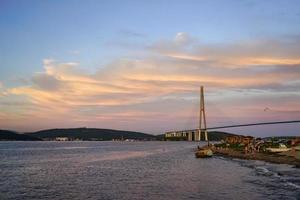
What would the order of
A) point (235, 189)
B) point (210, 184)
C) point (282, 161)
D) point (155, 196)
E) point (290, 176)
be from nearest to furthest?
point (155, 196) < point (235, 189) < point (210, 184) < point (290, 176) < point (282, 161)

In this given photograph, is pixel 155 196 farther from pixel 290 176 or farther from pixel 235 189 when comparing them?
pixel 290 176

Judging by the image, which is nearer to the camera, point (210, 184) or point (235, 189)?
point (235, 189)

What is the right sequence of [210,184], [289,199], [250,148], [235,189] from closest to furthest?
1. [289,199]
2. [235,189]
3. [210,184]
4. [250,148]

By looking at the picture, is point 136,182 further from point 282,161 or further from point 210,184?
point 282,161

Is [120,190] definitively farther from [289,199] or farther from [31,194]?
[289,199]

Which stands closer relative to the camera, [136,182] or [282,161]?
[136,182]

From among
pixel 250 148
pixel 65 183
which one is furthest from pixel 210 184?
pixel 250 148

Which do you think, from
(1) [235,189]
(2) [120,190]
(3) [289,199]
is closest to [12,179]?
(2) [120,190]

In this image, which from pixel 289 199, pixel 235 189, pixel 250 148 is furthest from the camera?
pixel 250 148

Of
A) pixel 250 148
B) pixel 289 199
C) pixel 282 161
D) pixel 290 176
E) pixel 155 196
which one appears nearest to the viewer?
pixel 289 199
